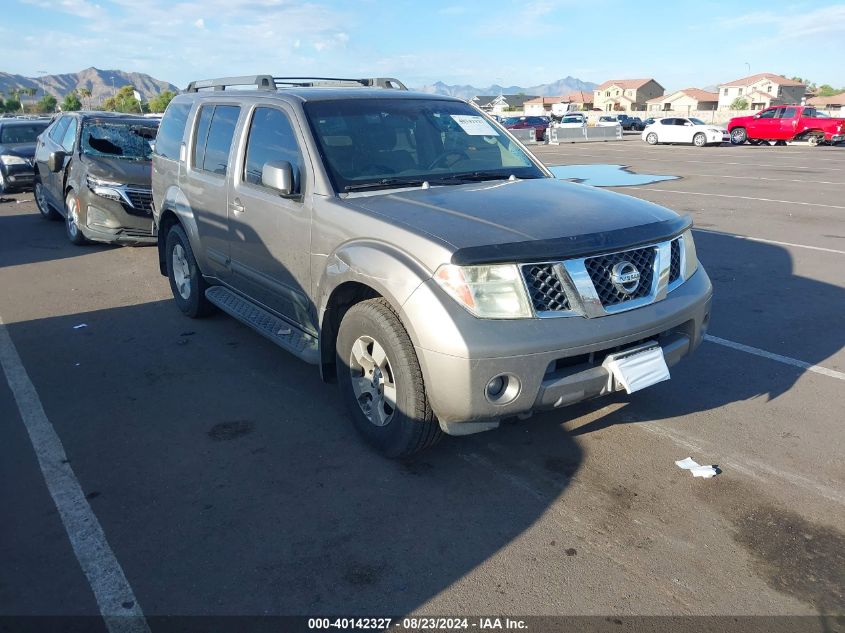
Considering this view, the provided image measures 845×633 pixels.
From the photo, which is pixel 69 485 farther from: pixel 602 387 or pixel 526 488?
pixel 602 387

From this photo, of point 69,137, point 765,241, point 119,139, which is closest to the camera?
point 765,241

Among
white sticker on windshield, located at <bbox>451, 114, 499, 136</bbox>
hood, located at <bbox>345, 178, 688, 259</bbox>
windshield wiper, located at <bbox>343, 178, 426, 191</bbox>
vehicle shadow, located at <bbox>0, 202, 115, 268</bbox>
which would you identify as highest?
white sticker on windshield, located at <bbox>451, 114, 499, 136</bbox>

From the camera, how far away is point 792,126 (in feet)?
108

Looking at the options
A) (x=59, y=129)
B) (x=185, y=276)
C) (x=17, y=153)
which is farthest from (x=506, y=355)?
(x=17, y=153)

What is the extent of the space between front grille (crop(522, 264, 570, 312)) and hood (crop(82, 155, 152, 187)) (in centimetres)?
727

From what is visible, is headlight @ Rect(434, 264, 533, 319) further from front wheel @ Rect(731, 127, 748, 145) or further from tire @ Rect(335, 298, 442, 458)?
front wheel @ Rect(731, 127, 748, 145)

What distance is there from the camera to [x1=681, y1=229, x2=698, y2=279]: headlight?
3908 millimetres

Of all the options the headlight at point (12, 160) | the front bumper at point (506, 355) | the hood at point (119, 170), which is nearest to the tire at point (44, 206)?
the hood at point (119, 170)

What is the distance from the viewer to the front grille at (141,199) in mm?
8930

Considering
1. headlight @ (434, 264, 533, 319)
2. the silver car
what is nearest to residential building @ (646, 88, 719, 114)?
the silver car

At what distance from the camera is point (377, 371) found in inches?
144

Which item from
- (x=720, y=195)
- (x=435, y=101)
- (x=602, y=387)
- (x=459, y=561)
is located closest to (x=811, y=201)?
(x=720, y=195)

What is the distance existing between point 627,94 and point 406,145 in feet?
423

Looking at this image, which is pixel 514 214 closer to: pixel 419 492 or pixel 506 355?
pixel 506 355
